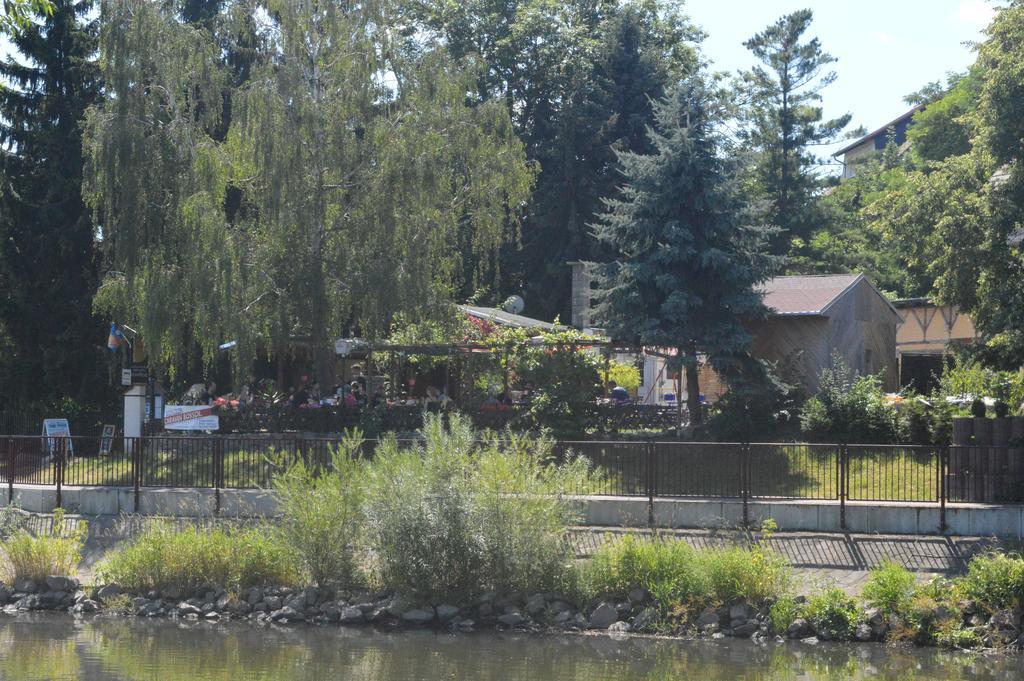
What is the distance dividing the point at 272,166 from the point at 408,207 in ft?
10.9

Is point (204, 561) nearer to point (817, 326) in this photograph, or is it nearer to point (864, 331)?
point (817, 326)

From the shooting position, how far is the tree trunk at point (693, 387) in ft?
86.6

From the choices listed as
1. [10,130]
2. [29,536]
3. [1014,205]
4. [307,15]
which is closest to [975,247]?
[1014,205]

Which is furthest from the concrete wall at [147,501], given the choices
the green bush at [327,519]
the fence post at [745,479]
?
the fence post at [745,479]

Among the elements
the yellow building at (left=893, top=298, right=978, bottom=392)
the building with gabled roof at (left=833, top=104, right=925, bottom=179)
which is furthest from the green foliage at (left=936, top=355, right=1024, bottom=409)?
the building with gabled roof at (left=833, top=104, right=925, bottom=179)

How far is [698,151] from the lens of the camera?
87.0 ft

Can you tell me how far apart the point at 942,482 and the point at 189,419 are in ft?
52.5

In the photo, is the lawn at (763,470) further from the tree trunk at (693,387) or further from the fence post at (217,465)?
the tree trunk at (693,387)

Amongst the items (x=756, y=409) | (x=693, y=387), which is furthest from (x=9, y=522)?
(x=756, y=409)

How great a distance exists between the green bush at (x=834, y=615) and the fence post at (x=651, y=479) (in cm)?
372

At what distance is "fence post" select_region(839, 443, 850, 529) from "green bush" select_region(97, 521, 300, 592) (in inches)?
354

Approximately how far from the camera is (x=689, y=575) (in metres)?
16.6

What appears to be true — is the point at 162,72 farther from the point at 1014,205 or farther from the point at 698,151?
the point at 1014,205

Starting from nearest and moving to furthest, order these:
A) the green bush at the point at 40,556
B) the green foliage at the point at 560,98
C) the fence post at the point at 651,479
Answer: the green bush at the point at 40,556, the fence post at the point at 651,479, the green foliage at the point at 560,98
